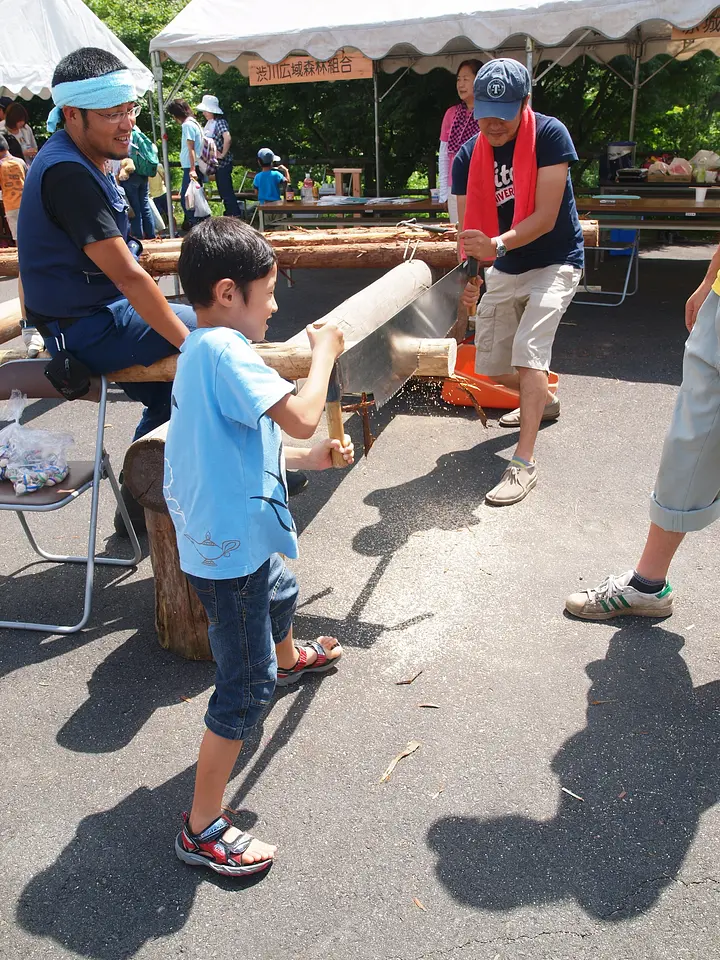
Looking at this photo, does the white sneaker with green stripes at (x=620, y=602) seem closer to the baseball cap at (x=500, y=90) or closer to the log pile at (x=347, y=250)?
the baseball cap at (x=500, y=90)

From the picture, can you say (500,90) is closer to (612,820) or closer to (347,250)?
(347,250)

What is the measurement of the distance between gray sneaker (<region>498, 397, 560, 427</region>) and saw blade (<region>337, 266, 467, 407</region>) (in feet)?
2.99

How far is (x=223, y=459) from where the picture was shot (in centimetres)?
200

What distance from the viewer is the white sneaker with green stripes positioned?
10.4 feet

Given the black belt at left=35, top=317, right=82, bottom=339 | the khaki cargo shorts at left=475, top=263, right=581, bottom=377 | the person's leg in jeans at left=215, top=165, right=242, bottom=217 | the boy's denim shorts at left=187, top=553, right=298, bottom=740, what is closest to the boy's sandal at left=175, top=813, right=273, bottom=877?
the boy's denim shorts at left=187, top=553, right=298, bottom=740

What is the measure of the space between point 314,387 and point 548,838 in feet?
4.51

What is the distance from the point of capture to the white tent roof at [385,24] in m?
7.52

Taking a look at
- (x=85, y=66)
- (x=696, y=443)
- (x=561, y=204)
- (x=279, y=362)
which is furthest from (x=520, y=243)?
(x=85, y=66)

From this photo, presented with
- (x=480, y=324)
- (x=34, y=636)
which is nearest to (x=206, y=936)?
(x=34, y=636)

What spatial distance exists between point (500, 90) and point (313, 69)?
262 inches

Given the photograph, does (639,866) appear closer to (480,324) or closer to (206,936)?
(206,936)

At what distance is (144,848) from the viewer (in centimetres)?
229

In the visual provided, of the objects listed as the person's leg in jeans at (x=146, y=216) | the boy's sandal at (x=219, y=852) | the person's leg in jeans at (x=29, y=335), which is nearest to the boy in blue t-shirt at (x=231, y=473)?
the boy's sandal at (x=219, y=852)

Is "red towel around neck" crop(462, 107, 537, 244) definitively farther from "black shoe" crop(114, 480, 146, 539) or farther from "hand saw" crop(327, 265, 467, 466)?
"black shoe" crop(114, 480, 146, 539)
